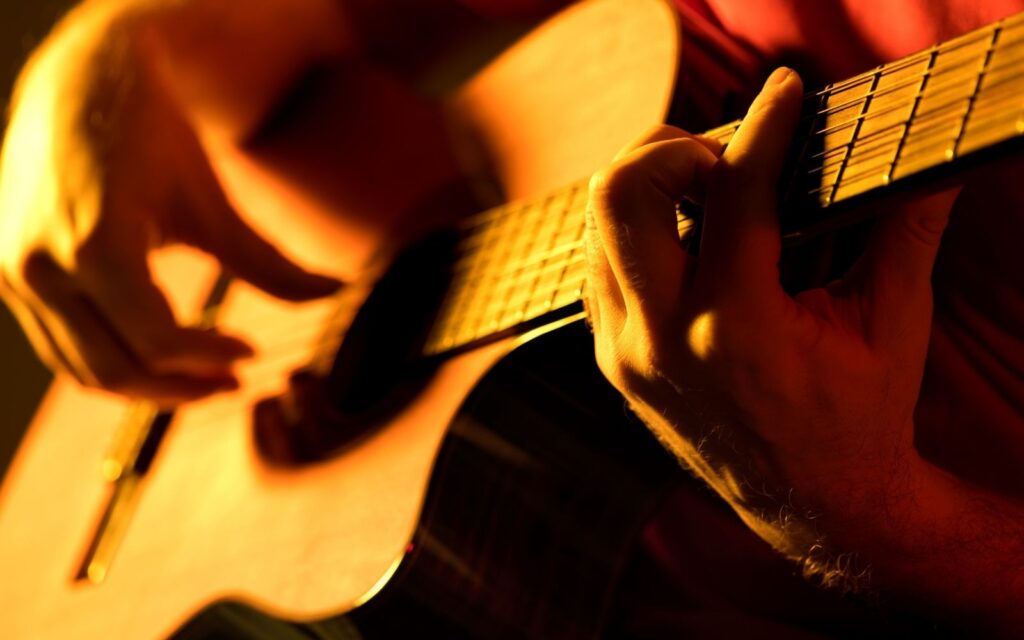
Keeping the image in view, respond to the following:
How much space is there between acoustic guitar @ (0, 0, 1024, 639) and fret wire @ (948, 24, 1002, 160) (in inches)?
5.3

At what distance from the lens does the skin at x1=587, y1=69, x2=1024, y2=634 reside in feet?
1.42

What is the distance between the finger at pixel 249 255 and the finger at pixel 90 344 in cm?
11

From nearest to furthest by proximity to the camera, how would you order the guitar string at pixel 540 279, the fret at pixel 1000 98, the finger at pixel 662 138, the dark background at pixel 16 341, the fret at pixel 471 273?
the fret at pixel 1000 98
the finger at pixel 662 138
the guitar string at pixel 540 279
the fret at pixel 471 273
the dark background at pixel 16 341

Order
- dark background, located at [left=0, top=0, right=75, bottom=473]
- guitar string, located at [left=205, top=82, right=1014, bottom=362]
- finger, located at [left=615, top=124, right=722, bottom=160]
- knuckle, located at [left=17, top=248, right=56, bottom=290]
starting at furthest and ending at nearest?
1. dark background, located at [left=0, top=0, right=75, bottom=473]
2. knuckle, located at [left=17, top=248, right=56, bottom=290]
3. guitar string, located at [left=205, top=82, right=1014, bottom=362]
4. finger, located at [left=615, top=124, right=722, bottom=160]

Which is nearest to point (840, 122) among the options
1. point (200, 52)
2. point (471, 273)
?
point (471, 273)

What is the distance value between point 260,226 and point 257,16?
214mm

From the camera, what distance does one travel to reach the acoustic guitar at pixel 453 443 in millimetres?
639

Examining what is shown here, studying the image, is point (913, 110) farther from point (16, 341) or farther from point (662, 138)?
point (16, 341)

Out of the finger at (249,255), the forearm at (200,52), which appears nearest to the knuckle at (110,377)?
the finger at (249,255)

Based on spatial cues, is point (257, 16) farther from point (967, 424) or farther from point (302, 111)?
point (967, 424)

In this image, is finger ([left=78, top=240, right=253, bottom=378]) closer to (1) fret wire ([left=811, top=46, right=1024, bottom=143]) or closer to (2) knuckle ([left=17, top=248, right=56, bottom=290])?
(2) knuckle ([left=17, top=248, right=56, bottom=290])

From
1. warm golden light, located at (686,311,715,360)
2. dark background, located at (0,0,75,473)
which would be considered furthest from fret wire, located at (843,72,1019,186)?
dark background, located at (0,0,75,473)

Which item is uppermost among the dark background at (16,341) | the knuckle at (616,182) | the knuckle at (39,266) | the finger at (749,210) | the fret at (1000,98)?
the fret at (1000,98)

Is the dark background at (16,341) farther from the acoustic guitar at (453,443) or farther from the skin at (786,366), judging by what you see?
the skin at (786,366)
